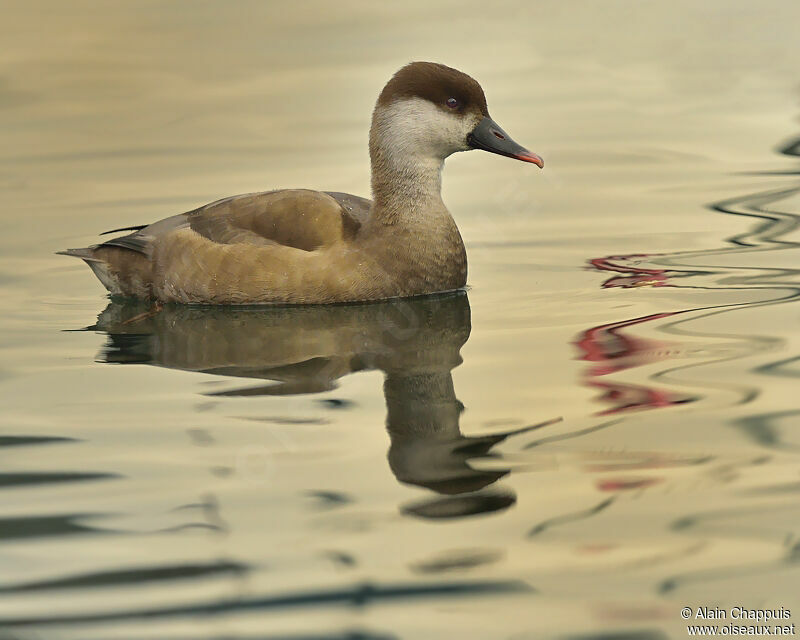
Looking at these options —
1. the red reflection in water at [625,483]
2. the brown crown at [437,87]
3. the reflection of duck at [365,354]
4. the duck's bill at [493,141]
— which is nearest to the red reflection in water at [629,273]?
the duck's bill at [493,141]

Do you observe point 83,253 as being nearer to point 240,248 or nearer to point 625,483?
point 240,248

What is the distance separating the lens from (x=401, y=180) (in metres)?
7.92

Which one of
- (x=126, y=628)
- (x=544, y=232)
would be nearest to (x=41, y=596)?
(x=126, y=628)

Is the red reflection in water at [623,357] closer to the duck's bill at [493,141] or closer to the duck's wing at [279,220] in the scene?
the duck's bill at [493,141]

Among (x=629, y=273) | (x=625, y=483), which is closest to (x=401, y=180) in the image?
(x=629, y=273)

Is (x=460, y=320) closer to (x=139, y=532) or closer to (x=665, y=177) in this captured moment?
(x=139, y=532)

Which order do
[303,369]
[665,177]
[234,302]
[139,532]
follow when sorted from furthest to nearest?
[665,177], [234,302], [303,369], [139,532]

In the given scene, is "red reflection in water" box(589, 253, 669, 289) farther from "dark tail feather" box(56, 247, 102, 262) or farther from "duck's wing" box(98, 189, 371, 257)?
"dark tail feather" box(56, 247, 102, 262)

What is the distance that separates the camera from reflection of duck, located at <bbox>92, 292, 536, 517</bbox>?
5.13 meters

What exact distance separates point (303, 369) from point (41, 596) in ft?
7.94

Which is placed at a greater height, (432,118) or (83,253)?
(432,118)

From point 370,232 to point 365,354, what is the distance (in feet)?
4.03

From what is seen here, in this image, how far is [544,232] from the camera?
930cm

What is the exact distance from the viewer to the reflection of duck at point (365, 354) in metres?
5.13
